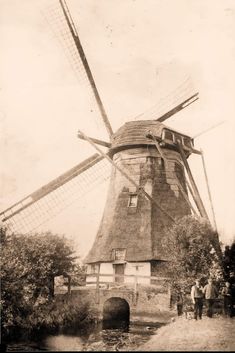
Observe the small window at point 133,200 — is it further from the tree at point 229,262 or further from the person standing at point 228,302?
the person standing at point 228,302

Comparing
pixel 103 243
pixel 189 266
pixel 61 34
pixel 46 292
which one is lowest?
pixel 46 292

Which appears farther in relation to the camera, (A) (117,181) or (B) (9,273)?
(A) (117,181)

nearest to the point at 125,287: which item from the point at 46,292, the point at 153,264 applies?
the point at 153,264

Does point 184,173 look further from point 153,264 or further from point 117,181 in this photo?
point 153,264

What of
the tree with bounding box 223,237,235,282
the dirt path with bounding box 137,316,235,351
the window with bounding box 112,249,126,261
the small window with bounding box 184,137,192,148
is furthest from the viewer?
the small window with bounding box 184,137,192,148

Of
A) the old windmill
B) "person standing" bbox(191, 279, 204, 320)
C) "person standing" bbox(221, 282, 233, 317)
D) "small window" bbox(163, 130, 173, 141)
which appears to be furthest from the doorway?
"person standing" bbox(191, 279, 204, 320)

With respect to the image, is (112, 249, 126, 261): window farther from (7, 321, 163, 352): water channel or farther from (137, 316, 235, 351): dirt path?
(137, 316, 235, 351): dirt path
